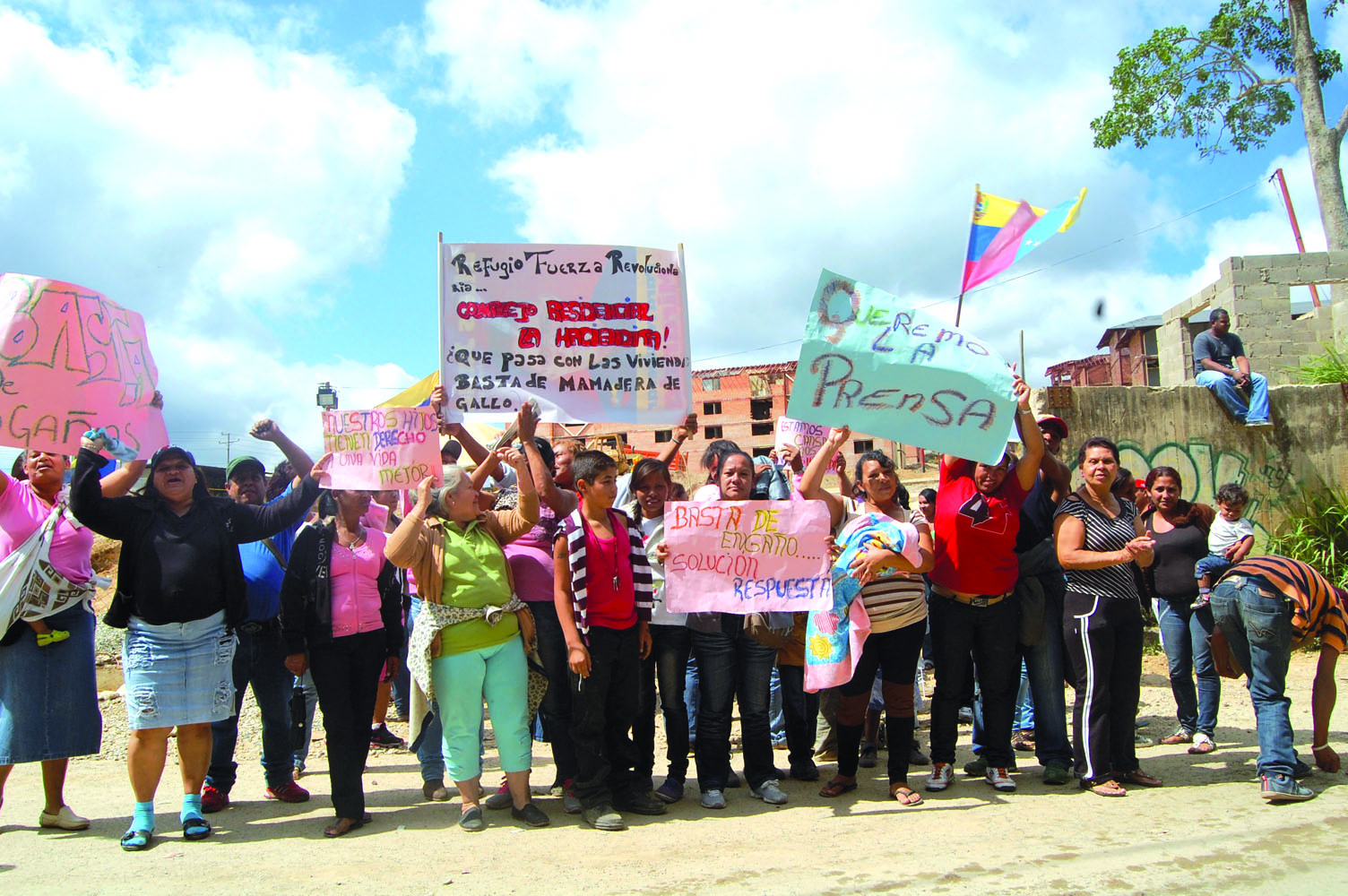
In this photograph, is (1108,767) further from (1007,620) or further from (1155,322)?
(1155,322)

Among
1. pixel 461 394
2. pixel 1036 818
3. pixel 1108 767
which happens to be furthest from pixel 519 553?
pixel 1108 767

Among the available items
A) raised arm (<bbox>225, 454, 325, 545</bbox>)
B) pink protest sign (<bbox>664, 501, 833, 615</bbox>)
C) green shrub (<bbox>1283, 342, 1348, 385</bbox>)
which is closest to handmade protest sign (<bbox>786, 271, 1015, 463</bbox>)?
pink protest sign (<bbox>664, 501, 833, 615</bbox>)

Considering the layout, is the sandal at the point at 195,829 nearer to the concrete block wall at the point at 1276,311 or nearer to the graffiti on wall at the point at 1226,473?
the graffiti on wall at the point at 1226,473

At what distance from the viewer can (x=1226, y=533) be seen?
7.80 metres

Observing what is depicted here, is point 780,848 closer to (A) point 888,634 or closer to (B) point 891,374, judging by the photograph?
(A) point 888,634

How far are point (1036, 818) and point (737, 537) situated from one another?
2171mm

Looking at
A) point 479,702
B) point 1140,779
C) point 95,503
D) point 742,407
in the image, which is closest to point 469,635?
point 479,702

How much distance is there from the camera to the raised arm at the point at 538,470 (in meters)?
5.17

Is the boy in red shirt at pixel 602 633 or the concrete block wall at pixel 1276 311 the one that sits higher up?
the concrete block wall at pixel 1276 311

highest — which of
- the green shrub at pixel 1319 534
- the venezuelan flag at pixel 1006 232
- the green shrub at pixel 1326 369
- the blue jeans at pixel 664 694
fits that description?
the venezuelan flag at pixel 1006 232

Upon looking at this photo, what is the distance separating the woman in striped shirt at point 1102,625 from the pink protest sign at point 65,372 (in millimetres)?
5423

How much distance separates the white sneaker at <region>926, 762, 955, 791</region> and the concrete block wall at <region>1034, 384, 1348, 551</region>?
209 inches

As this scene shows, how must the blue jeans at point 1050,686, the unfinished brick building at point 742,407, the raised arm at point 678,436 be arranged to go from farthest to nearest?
the unfinished brick building at point 742,407, the raised arm at point 678,436, the blue jeans at point 1050,686

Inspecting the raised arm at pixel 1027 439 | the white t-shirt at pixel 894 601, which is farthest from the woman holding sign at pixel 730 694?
the raised arm at pixel 1027 439
